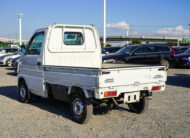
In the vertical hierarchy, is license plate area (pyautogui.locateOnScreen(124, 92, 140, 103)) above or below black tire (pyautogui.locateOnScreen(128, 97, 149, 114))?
above

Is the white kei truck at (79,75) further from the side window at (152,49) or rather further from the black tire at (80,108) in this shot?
the side window at (152,49)

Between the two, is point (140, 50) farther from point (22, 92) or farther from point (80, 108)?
point (80, 108)

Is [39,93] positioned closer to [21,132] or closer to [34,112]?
[34,112]

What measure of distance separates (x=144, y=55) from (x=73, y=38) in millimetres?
10514

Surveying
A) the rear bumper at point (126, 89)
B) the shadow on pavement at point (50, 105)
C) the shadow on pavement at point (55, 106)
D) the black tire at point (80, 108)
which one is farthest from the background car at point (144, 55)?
the black tire at point (80, 108)

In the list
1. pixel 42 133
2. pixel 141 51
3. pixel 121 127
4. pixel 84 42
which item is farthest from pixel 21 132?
pixel 141 51

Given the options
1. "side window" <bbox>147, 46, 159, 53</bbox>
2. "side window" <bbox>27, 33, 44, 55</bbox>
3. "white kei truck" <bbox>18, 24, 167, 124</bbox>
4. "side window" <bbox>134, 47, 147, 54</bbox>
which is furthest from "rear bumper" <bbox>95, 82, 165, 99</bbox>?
"side window" <bbox>147, 46, 159, 53</bbox>

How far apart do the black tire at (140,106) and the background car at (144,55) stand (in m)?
9.77

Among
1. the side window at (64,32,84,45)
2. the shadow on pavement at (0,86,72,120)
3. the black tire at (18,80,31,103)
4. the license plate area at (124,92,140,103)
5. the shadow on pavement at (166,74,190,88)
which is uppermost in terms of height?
the side window at (64,32,84,45)

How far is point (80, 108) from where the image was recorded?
570 centimetres

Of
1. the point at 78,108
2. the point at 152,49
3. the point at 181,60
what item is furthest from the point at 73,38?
the point at 181,60

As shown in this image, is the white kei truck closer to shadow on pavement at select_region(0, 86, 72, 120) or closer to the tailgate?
the tailgate

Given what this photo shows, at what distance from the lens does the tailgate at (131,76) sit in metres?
5.11

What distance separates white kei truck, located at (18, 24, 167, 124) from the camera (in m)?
5.28
